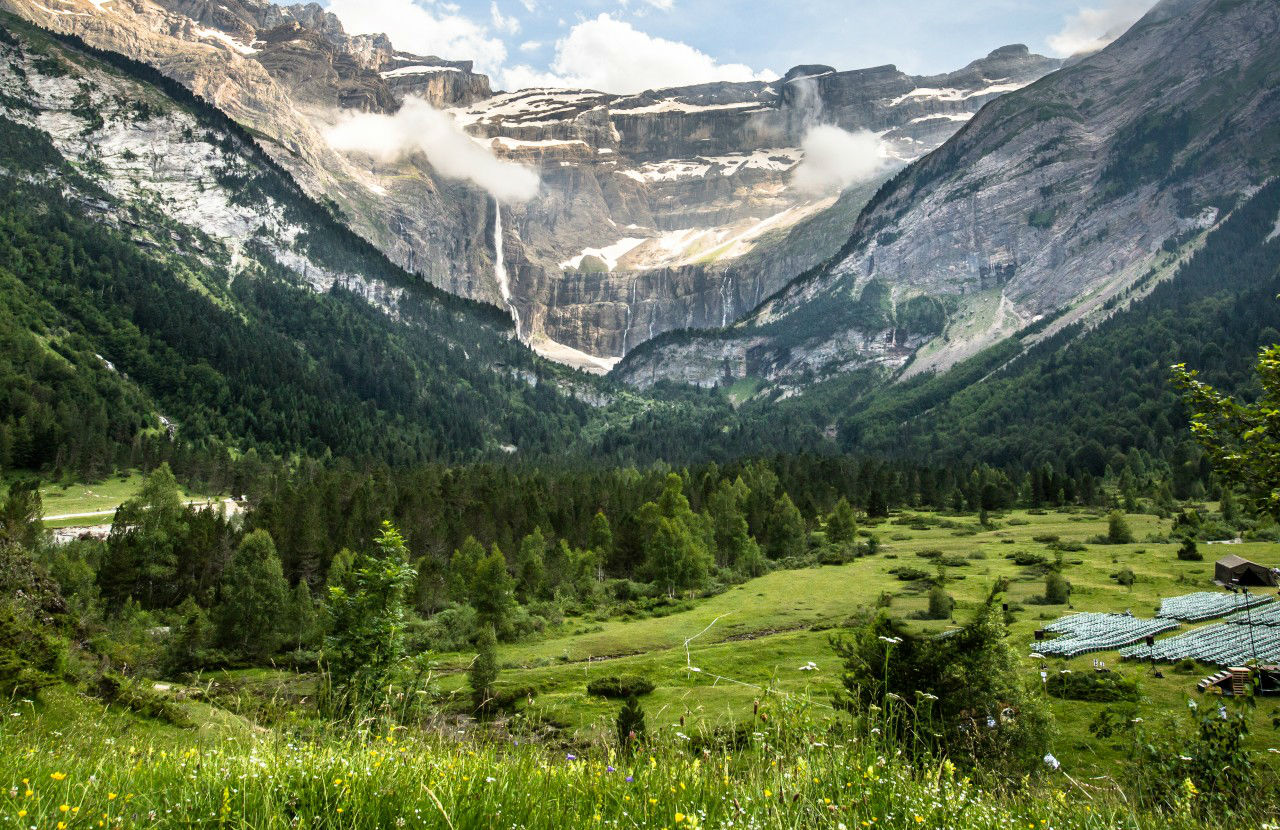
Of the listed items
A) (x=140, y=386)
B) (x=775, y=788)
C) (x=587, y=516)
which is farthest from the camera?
(x=140, y=386)

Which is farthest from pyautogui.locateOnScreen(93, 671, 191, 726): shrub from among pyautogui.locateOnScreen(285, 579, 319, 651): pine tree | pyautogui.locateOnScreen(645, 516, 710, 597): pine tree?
pyautogui.locateOnScreen(645, 516, 710, 597): pine tree

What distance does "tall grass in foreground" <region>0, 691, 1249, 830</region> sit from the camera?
14.3ft

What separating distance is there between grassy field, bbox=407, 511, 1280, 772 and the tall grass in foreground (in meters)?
25.4

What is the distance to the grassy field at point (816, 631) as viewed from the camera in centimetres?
3794

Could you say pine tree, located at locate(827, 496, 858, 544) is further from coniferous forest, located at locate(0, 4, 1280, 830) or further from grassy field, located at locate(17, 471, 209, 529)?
grassy field, located at locate(17, 471, 209, 529)

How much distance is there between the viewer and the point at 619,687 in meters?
48.0

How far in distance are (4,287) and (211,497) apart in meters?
87.6

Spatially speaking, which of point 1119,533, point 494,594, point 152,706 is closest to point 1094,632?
point 494,594

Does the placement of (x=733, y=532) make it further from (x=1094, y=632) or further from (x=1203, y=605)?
(x=1203, y=605)

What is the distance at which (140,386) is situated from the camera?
584 ft

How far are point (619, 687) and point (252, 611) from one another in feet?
132

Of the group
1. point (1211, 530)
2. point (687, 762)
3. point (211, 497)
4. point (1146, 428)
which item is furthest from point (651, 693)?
point (1146, 428)

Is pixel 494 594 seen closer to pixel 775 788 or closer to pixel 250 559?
pixel 250 559

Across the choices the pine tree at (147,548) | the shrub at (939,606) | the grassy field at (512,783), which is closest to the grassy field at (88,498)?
the pine tree at (147,548)
